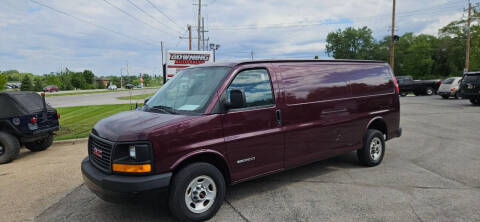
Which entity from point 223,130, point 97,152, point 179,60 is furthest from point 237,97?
point 179,60

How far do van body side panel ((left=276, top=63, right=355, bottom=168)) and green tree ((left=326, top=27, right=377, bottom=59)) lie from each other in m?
87.6

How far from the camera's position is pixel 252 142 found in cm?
385

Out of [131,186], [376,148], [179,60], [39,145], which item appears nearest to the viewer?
[131,186]

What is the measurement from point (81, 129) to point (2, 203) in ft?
21.5

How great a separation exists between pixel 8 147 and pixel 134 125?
5120 mm

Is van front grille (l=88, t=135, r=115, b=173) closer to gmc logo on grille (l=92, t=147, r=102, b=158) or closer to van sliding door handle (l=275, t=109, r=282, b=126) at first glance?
gmc logo on grille (l=92, t=147, r=102, b=158)

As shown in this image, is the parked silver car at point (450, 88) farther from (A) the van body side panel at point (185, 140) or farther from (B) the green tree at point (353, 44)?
(B) the green tree at point (353, 44)

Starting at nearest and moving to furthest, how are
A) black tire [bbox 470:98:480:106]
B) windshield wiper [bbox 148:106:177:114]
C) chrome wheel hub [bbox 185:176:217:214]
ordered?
chrome wheel hub [bbox 185:176:217:214]
windshield wiper [bbox 148:106:177:114]
black tire [bbox 470:98:480:106]

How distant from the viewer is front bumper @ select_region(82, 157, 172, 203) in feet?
10.0

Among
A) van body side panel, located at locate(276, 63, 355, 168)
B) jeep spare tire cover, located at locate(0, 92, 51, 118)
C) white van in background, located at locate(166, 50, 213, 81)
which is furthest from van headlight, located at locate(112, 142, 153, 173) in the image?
white van in background, located at locate(166, 50, 213, 81)

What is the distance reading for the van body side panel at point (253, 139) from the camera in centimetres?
369

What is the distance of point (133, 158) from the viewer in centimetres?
316

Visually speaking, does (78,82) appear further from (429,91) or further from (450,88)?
(450,88)

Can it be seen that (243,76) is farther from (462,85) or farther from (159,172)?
(462,85)
